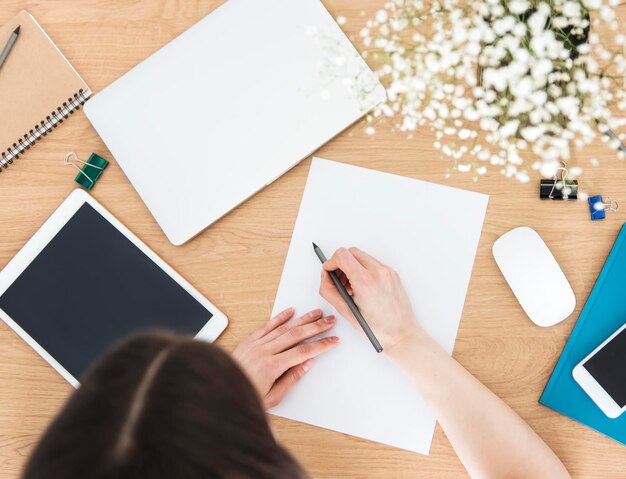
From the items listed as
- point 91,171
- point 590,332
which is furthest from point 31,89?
point 590,332

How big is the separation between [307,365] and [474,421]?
278 millimetres

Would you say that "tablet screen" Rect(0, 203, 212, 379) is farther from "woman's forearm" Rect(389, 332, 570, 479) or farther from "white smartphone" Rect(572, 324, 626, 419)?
"white smartphone" Rect(572, 324, 626, 419)

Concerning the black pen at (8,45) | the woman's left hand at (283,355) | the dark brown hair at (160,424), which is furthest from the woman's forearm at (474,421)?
the black pen at (8,45)

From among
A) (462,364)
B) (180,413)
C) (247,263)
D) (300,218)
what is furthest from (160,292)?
(462,364)

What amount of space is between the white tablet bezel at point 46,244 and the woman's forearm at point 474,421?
318mm

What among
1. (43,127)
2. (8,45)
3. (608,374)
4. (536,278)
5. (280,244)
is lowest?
(608,374)

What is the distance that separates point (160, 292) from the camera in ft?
2.93

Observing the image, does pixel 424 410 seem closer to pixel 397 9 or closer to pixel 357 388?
pixel 357 388

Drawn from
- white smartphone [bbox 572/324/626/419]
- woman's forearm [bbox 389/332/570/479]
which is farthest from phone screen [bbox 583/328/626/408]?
woman's forearm [bbox 389/332/570/479]

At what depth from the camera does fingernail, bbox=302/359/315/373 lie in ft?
2.84

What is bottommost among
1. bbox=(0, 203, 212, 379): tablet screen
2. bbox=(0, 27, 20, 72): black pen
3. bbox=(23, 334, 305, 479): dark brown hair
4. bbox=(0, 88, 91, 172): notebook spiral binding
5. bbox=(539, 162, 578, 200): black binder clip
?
bbox=(539, 162, 578, 200): black binder clip

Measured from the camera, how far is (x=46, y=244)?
908mm

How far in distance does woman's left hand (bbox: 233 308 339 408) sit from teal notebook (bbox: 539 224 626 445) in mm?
368

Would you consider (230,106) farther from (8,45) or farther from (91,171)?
→ (8,45)
